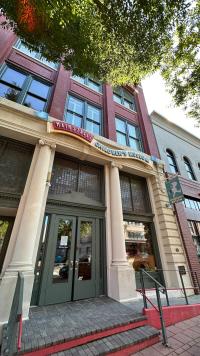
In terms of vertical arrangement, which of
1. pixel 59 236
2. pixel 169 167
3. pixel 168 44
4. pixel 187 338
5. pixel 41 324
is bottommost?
pixel 187 338

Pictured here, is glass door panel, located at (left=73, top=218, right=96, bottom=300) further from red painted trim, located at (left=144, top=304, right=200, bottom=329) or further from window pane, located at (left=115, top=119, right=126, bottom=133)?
window pane, located at (left=115, top=119, right=126, bottom=133)

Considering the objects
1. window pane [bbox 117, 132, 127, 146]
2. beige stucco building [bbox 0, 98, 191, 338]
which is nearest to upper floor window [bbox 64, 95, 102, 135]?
window pane [bbox 117, 132, 127, 146]

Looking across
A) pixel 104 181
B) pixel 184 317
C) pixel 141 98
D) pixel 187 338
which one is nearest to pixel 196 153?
pixel 141 98

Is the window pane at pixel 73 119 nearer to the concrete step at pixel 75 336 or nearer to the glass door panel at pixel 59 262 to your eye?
the glass door panel at pixel 59 262

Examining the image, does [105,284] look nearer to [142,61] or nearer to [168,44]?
[142,61]

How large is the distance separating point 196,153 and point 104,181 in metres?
10.4

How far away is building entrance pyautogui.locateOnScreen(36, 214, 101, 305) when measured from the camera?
16.9ft

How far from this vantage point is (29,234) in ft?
15.7

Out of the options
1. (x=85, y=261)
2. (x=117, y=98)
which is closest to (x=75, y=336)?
(x=85, y=261)

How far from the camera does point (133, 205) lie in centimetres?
812

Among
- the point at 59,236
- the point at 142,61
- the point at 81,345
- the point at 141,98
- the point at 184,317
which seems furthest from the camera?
the point at 141,98

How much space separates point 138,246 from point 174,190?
307cm

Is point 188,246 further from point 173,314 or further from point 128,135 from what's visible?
point 128,135

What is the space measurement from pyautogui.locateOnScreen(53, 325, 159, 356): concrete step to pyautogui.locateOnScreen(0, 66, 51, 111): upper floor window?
798 cm
